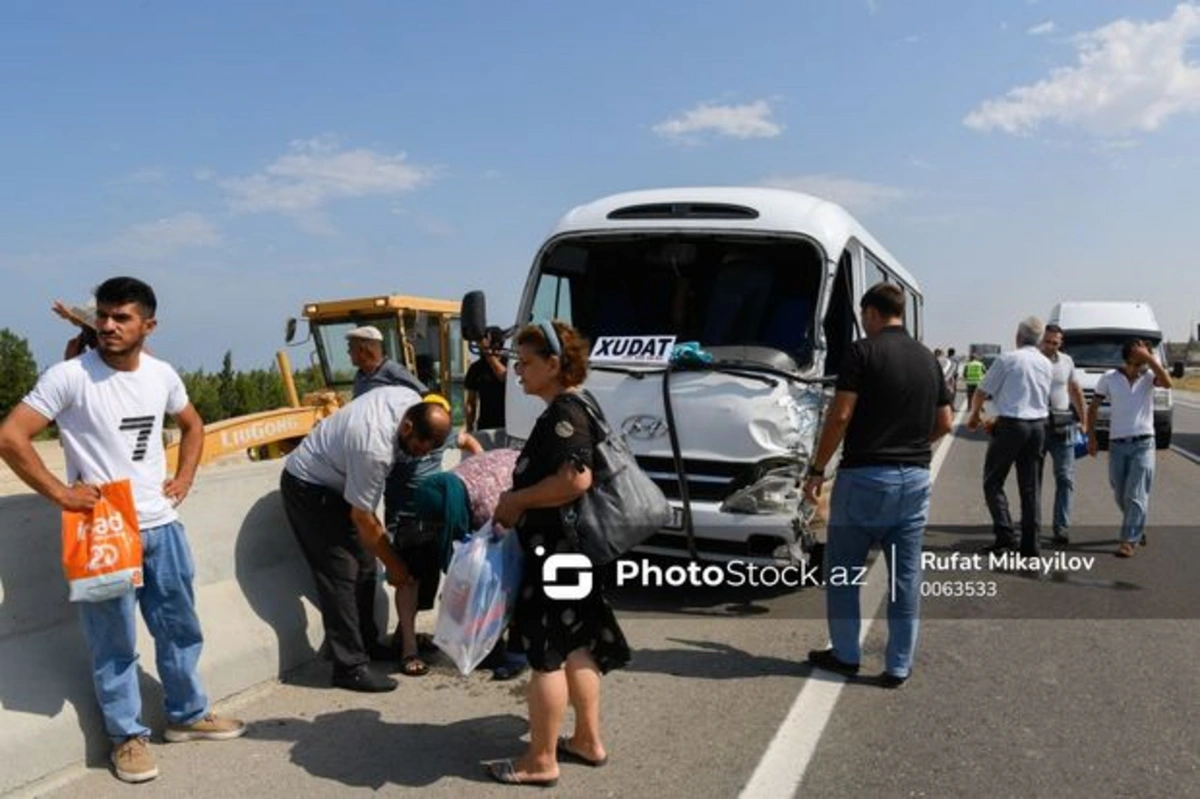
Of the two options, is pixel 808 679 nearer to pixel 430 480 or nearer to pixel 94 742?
pixel 430 480

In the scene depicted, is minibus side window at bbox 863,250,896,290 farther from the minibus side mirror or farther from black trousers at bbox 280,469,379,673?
black trousers at bbox 280,469,379,673

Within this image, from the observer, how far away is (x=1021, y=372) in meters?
7.52

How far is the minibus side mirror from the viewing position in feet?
23.5

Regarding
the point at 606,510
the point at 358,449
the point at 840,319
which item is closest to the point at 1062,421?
the point at 840,319

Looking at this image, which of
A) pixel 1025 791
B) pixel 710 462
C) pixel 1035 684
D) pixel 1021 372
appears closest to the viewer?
pixel 1025 791

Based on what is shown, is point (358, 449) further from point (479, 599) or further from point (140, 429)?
point (479, 599)

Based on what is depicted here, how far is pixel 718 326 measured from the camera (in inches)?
268

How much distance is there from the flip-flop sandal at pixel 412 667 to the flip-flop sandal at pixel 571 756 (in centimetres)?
124

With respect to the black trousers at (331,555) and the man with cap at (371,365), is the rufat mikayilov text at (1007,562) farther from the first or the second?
the black trousers at (331,555)

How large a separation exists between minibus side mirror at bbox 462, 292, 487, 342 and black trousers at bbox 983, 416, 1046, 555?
13.8 feet

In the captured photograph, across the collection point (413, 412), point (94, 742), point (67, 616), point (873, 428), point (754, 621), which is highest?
point (413, 412)

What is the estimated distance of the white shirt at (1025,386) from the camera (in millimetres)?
7520

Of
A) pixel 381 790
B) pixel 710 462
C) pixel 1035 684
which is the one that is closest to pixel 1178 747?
pixel 1035 684

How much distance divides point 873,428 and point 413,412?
230cm
